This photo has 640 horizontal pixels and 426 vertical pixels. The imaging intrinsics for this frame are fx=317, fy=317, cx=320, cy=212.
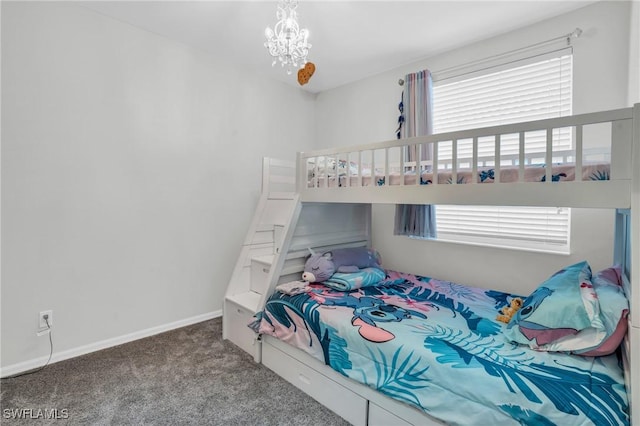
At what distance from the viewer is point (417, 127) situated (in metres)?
2.85

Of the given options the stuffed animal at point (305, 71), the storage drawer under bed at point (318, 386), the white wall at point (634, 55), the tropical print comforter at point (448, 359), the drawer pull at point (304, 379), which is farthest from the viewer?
the stuffed animal at point (305, 71)

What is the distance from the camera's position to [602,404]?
1.07 meters

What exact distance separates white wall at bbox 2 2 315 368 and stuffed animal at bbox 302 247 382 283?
1110mm

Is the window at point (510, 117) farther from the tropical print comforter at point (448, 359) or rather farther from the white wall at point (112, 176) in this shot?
the white wall at point (112, 176)

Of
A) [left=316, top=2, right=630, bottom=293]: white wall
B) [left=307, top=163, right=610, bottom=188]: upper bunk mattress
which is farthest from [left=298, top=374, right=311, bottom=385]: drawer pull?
[left=316, top=2, right=630, bottom=293]: white wall

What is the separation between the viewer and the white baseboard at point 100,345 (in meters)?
2.05

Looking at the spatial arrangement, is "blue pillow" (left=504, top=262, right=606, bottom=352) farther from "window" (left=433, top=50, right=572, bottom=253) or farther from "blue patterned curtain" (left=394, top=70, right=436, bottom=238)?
"blue patterned curtain" (left=394, top=70, right=436, bottom=238)

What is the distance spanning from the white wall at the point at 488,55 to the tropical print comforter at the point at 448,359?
0.39m

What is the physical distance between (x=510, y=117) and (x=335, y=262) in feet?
5.84

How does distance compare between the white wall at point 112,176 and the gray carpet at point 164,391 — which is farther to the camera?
the white wall at point 112,176

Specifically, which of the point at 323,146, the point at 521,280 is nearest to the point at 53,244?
the point at 323,146

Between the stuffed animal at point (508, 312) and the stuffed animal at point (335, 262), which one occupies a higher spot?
the stuffed animal at point (335, 262)

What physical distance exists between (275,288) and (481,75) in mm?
2399

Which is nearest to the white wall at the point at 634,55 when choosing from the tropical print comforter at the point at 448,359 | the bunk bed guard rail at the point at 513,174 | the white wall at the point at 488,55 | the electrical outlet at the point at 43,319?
the white wall at the point at 488,55
